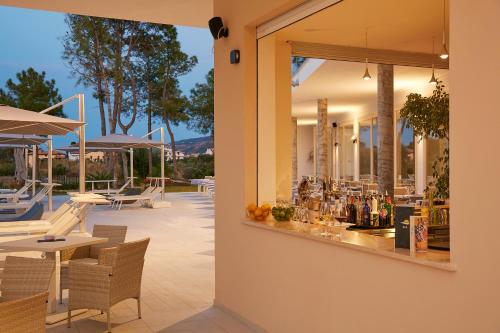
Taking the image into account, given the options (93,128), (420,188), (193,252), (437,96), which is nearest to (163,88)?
(420,188)

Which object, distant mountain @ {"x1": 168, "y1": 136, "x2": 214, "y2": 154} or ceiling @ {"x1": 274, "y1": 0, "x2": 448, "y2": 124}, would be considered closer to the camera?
ceiling @ {"x1": 274, "y1": 0, "x2": 448, "y2": 124}

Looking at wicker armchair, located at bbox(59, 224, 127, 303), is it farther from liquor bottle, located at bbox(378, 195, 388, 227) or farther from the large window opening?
liquor bottle, located at bbox(378, 195, 388, 227)

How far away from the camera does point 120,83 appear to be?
101 ft

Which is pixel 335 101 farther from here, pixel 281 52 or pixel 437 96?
pixel 437 96

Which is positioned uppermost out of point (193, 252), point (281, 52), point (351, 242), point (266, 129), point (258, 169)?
point (281, 52)

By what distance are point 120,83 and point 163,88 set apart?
8.79 feet

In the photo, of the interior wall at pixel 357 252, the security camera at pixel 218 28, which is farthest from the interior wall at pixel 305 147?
the security camera at pixel 218 28

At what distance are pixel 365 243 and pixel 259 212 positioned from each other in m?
1.53

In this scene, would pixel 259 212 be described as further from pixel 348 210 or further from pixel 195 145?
pixel 195 145

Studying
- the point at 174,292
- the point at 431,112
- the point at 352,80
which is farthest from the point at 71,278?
Answer: the point at 352,80

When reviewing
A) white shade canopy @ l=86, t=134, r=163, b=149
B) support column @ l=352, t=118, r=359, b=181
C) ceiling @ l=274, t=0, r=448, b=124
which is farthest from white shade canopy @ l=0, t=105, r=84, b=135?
support column @ l=352, t=118, r=359, b=181

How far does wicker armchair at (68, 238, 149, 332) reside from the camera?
4.64 metres

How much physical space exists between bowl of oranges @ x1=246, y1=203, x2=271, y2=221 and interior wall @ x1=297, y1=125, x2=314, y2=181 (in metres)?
23.0

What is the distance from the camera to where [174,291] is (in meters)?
6.24
